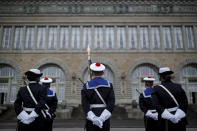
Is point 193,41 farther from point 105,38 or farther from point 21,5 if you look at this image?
point 21,5

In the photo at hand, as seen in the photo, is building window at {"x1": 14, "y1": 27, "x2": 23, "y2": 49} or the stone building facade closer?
the stone building facade

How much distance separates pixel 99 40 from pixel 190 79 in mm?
11891

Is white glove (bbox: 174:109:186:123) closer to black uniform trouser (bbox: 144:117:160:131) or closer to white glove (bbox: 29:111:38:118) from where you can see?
black uniform trouser (bbox: 144:117:160:131)

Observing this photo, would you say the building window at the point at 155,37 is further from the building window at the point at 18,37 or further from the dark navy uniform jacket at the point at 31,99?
the dark navy uniform jacket at the point at 31,99

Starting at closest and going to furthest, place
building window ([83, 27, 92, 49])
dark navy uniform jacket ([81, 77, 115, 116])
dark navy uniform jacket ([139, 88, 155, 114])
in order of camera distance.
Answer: dark navy uniform jacket ([81, 77, 115, 116]), dark navy uniform jacket ([139, 88, 155, 114]), building window ([83, 27, 92, 49])

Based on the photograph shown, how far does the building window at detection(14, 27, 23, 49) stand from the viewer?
22359 mm

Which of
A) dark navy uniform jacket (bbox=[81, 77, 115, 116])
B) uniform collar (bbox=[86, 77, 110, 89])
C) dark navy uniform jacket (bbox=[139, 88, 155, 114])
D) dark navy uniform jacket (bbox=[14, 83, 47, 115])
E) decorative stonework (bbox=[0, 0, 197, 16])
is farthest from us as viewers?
decorative stonework (bbox=[0, 0, 197, 16])

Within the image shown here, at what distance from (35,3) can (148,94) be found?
2161 cm

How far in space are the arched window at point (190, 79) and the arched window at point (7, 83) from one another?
1987cm

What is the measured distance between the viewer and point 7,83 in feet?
70.5

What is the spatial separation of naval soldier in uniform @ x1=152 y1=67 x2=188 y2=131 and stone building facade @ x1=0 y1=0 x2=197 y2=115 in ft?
55.1

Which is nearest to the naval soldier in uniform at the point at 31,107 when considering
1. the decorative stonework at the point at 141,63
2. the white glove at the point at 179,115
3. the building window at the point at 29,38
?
the white glove at the point at 179,115

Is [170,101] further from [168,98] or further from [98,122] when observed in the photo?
[98,122]

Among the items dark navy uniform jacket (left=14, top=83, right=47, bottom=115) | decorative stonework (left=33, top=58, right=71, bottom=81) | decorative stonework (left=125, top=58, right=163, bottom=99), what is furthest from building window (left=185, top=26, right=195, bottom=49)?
dark navy uniform jacket (left=14, top=83, right=47, bottom=115)
